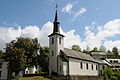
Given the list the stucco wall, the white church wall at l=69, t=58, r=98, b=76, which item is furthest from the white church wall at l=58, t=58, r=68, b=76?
the white church wall at l=69, t=58, r=98, b=76

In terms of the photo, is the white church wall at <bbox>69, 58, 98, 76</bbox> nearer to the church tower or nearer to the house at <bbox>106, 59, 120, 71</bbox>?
the church tower

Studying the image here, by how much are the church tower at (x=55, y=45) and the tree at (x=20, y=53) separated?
4.39 metres

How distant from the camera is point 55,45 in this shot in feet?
124

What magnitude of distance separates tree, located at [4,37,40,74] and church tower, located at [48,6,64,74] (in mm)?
4393

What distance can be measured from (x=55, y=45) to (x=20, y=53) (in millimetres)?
10013

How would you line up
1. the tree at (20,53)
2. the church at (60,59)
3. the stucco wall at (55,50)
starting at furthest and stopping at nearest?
1. the stucco wall at (55,50)
2. the church at (60,59)
3. the tree at (20,53)

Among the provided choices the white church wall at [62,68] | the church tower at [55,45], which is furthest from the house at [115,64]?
the white church wall at [62,68]

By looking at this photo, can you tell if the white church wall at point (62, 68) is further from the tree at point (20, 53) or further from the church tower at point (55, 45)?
the tree at point (20, 53)

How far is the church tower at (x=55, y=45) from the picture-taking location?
1456 inches

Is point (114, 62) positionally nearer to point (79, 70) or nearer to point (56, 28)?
point (79, 70)

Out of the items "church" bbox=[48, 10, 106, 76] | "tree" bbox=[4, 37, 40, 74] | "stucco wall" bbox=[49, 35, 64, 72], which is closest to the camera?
"tree" bbox=[4, 37, 40, 74]

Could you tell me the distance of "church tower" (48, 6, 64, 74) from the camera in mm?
36991

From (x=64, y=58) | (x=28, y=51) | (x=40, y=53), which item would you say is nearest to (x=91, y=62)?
(x=64, y=58)

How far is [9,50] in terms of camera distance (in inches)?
1340
